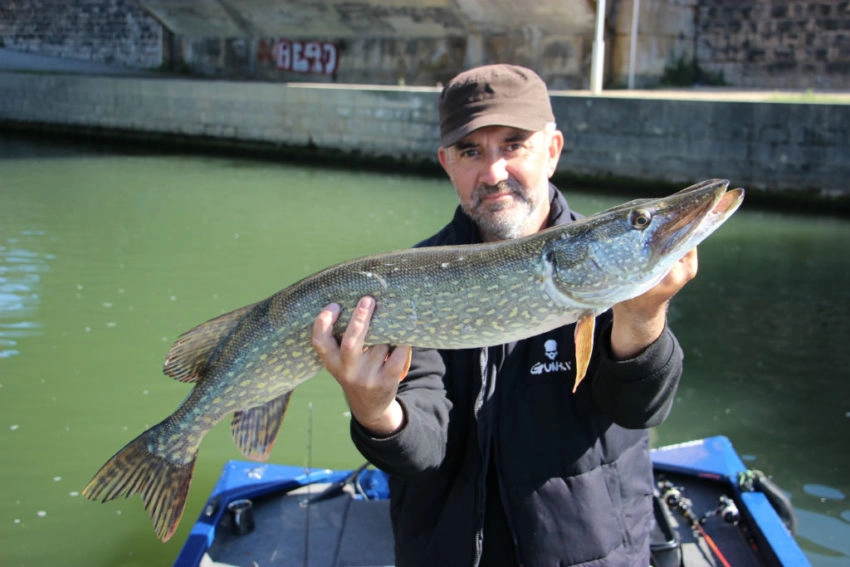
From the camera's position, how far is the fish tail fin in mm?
2123

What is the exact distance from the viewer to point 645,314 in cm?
188

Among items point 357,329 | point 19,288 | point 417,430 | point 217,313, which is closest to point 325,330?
point 357,329

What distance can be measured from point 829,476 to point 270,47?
19.6 m

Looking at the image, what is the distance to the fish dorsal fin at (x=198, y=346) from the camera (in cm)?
216

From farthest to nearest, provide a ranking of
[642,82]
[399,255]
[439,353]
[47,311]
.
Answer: [642,82] → [47,311] → [439,353] → [399,255]

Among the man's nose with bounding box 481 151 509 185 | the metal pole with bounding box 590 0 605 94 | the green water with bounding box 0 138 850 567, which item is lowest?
the green water with bounding box 0 138 850 567

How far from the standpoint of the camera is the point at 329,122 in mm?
15906

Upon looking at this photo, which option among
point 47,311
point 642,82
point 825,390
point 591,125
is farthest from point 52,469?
point 642,82

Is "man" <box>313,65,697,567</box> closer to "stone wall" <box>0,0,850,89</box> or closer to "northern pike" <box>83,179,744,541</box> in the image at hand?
"northern pike" <box>83,179,744,541</box>

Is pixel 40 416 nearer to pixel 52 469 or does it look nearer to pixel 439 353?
pixel 52 469

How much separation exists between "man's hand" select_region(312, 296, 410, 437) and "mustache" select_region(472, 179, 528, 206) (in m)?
0.51

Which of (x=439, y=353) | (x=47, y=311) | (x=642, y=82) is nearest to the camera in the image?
(x=439, y=353)

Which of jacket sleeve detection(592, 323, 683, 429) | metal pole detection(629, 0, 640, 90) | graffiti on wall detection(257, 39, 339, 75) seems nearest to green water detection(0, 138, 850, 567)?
jacket sleeve detection(592, 323, 683, 429)

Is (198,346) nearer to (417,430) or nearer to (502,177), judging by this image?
(417,430)
